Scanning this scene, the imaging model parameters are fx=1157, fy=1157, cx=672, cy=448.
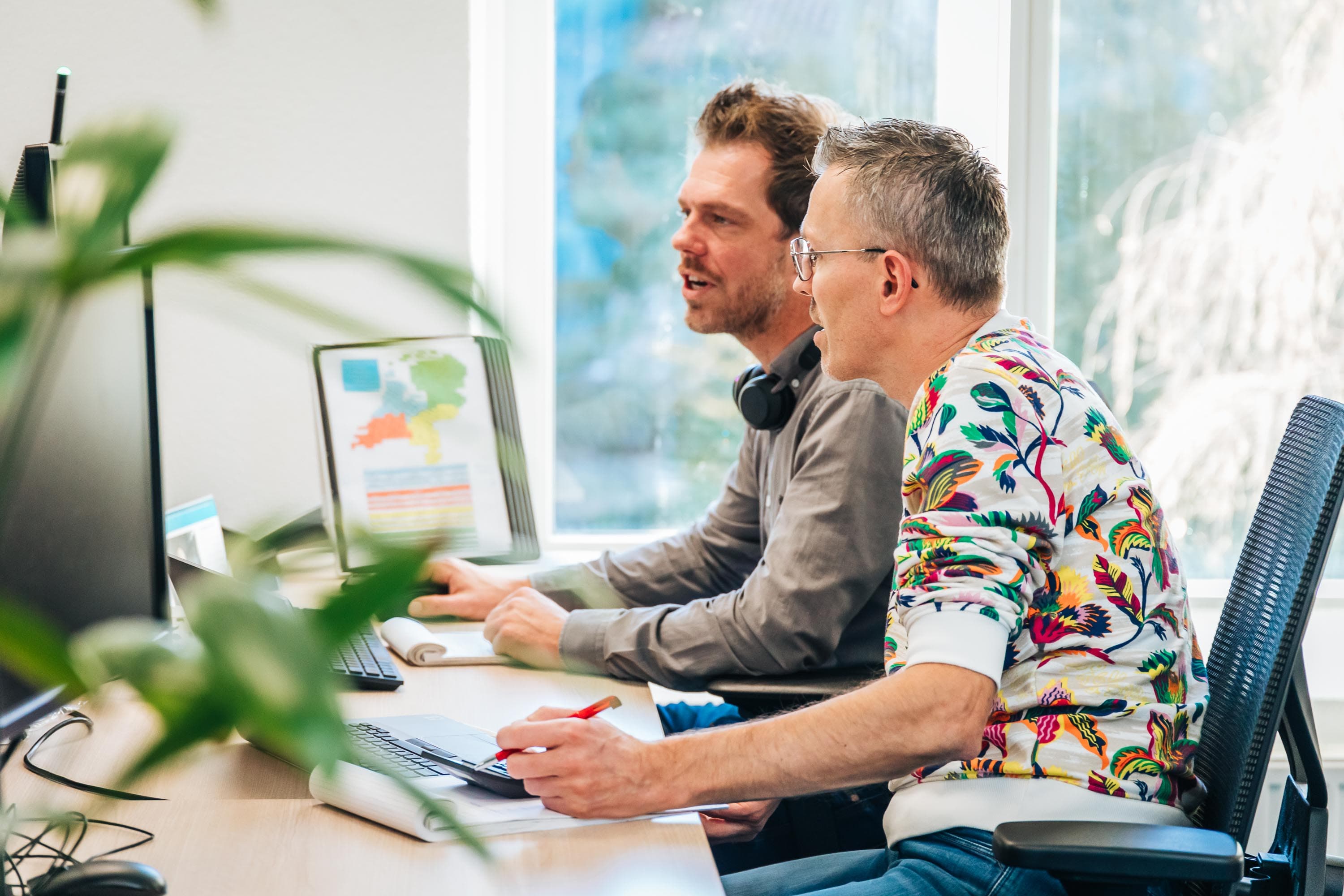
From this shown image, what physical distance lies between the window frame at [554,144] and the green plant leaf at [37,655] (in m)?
2.02

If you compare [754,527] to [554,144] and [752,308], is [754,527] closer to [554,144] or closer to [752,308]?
[752,308]

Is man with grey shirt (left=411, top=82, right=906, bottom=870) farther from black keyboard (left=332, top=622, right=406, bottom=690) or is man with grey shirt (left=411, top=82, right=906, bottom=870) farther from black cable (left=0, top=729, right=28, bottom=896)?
black cable (left=0, top=729, right=28, bottom=896)

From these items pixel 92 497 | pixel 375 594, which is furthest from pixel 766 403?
pixel 375 594

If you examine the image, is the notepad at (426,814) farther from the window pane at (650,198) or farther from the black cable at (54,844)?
the window pane at (650,198)

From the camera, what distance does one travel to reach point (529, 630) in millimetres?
1465

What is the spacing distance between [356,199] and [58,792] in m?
1.36

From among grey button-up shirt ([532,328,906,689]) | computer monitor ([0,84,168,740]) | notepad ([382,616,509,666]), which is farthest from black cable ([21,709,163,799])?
grey button-up shirt ([532,328,906,689])

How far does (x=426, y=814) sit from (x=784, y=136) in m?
1.20

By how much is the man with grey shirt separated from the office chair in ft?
1.44

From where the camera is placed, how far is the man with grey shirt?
4.59ft

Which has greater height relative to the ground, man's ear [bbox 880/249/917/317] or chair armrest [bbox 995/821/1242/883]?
man's ear [bbox 880/249/917/317]

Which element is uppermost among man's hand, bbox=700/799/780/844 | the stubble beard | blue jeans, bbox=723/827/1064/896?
the stubble beard

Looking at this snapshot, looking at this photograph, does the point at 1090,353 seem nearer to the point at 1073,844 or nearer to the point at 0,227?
the point at 1073,844

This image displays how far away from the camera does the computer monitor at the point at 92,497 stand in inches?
31.3
